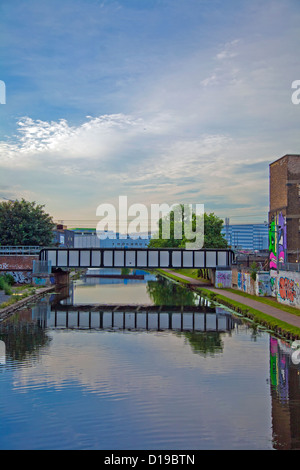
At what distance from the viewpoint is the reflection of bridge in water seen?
128ft

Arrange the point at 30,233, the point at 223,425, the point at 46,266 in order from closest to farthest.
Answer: the point at 223,425, the point at 46,266, the point at 30,233

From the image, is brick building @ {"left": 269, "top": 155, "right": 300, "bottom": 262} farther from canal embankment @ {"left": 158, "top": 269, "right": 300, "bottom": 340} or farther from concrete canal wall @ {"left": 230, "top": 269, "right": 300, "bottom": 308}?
canal embankment @ {"left": 158, "top": 269, "right": 300, "bottom": 340}

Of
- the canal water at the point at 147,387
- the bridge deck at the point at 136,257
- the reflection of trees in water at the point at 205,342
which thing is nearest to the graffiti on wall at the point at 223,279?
the bridge deck at the point at 136,257

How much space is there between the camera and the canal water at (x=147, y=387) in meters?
15.7

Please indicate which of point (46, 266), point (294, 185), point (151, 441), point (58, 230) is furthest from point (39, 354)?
point (58, 230)

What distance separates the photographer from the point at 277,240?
67875 millimetres

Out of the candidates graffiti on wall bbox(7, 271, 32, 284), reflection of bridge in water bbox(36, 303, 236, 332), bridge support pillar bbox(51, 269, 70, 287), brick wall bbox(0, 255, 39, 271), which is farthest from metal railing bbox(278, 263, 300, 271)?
graffiti on wall bbox(7, 271, 32, 284)

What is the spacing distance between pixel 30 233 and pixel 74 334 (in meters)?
60.8

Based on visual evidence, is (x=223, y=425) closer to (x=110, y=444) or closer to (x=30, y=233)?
(x=110, y=444)

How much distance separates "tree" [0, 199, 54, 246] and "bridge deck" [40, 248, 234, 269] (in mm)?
17381

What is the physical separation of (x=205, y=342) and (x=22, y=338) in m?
12.7

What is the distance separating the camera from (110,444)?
49.3 feet

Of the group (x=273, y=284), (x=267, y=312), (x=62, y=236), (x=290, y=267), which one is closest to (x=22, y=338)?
(x=267, y=312)

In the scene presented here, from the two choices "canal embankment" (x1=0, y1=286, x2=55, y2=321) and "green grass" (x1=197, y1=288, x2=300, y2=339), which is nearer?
"green grass" (x1=197, y1=288, x2=300, y2=339)
